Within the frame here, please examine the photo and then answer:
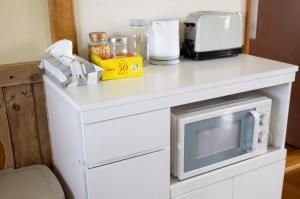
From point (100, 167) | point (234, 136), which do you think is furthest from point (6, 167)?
point (234, 136)

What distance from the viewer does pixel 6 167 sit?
5.13ft

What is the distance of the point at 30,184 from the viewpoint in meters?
1.43

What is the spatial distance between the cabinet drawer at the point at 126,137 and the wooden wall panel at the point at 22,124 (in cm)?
51

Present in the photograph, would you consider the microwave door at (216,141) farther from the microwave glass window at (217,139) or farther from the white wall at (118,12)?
the white wall at (118,12)

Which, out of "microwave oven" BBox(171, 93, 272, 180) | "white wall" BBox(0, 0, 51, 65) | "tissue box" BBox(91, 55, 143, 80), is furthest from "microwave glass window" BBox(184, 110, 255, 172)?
"white wall" BBox(0, 0, 51, 65)

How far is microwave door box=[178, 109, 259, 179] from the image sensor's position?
1.42 metres

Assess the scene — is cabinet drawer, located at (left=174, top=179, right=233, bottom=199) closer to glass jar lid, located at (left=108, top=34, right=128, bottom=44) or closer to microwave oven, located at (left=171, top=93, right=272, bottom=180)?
microwave oven, located at (left=171, top=93, right=272, bottom=180)

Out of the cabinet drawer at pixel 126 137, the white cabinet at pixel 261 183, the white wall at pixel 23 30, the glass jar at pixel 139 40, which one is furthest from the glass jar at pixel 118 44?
the white cabinet at pixel 261 183

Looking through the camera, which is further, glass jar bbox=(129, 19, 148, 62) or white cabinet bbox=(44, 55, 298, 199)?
glass jar bbox=(129, 19, 148, 62)

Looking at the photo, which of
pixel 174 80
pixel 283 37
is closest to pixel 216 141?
pixel 174 80

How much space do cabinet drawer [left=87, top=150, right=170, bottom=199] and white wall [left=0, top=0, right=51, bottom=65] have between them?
0.62 meters

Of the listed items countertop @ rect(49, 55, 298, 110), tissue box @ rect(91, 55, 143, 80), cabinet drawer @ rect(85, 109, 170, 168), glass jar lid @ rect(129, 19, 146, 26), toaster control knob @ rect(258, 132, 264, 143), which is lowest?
toaster control knob @ rect(258, 132, 264, 143)

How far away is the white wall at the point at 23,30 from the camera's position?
4.72ft

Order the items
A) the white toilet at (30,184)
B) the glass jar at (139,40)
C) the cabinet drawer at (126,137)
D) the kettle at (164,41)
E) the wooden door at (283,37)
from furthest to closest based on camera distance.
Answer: the wooden door at (283,37) → the glass jar at (139,40) → the kettle at (164,41) → the white toilet at (30,184) → the cabinet drawer at (126,137)
